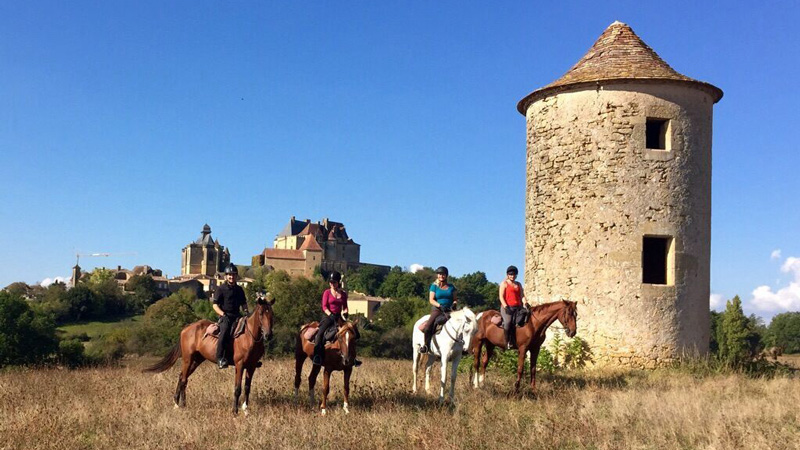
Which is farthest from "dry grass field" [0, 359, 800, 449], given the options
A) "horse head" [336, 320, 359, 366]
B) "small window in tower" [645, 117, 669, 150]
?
"small window in tower" [645, 117, 669, 150]

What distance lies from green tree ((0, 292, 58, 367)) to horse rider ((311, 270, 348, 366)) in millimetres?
27092

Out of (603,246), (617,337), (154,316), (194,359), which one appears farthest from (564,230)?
(154,316)

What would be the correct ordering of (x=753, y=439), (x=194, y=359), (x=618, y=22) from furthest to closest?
1. (x=618, y=22)
2. (x=194, y=359)
3. (x=753, y=439)

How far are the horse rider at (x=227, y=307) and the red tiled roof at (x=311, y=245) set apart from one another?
14679 centimetres

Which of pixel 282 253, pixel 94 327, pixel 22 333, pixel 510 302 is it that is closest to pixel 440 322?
pixel 510 302

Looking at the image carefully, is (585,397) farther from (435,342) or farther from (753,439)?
(753,439)

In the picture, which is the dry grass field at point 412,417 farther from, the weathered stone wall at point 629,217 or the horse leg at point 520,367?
the weathered stone wall at point 629,217

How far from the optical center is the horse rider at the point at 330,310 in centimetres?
1034

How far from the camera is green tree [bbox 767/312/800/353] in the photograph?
8059 centimetres

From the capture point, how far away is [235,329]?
10.4m

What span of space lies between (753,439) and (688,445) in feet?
2.60

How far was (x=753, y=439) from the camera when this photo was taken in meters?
8.18

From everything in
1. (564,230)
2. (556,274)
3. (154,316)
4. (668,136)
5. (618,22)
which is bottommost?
(154,316)

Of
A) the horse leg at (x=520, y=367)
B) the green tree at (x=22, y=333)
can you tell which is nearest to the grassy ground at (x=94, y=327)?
the green tree at (x=22, y=333)
